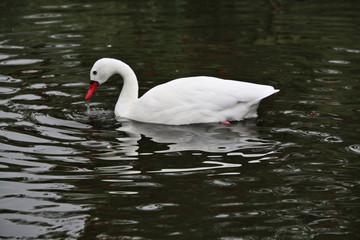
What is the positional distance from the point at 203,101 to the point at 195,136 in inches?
23.7

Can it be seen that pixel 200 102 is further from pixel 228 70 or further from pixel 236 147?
pixel 228 70

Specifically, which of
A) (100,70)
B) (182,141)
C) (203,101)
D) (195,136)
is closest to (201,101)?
(203,101)

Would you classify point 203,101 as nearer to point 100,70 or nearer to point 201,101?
point 201,101

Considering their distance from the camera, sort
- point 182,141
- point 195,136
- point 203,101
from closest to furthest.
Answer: point 182,141
point 195,136
point 203,101

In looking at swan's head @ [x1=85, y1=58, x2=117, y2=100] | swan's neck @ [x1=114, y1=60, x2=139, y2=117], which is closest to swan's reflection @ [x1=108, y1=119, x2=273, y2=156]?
swan's neck @ [x1=114, y1=60, x2=139, y2=117]

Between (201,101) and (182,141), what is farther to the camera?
(201,101)

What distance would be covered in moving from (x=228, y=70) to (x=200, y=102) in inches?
103

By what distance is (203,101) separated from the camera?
8008 millimetres

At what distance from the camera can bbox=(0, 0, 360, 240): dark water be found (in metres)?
5.32

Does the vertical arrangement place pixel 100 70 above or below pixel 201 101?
above

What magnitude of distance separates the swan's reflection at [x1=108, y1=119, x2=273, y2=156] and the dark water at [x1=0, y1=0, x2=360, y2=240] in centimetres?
3

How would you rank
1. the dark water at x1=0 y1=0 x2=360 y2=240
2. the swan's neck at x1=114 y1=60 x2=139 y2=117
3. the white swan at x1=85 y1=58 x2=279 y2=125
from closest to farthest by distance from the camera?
the dark water at x1=0 y1=0 x2=360 y2=240
the white swan at x1=85 y1=58 x2=279 y2=125
the swan's neck at x1=114 y1=60 x2=139 y2=117

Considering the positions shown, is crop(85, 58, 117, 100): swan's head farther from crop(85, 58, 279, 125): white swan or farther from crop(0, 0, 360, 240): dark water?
crop(85, 58, 279, 125): white swan

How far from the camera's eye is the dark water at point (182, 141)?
532 centimetres
